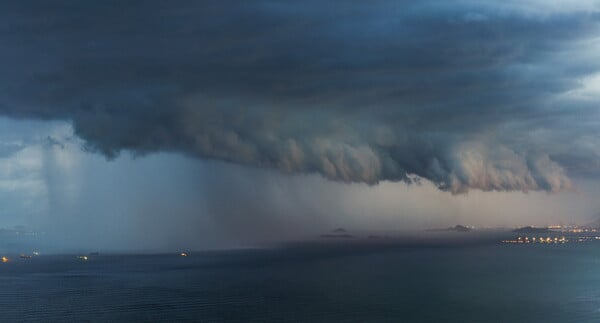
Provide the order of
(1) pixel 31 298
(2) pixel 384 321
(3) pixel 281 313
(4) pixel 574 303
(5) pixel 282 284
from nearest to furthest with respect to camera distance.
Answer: (2) pixel 384 321, (3) pixel 281 313, (4) pixel 574 303, (1) pixel 31 298, (5) pixel 282 284

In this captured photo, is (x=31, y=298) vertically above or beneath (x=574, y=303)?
above

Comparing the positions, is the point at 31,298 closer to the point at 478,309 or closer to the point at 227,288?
the point at 227,288

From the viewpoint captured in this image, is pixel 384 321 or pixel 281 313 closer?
pixel 384 321

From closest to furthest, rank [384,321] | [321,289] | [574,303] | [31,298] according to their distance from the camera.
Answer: [384,321], [574,303], [31,298], [321,289]

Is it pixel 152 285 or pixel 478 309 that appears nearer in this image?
pixel 478 309

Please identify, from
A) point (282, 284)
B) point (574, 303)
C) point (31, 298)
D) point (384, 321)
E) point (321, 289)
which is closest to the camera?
point (384, 321)

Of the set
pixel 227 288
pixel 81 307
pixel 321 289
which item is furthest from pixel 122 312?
pixel 321 289

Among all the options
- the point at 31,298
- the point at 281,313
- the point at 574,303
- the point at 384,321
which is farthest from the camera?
the point at 31,298

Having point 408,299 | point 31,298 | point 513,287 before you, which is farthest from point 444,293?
point 31,298

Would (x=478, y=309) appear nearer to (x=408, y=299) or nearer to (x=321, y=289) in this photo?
(x=408, y=299)
